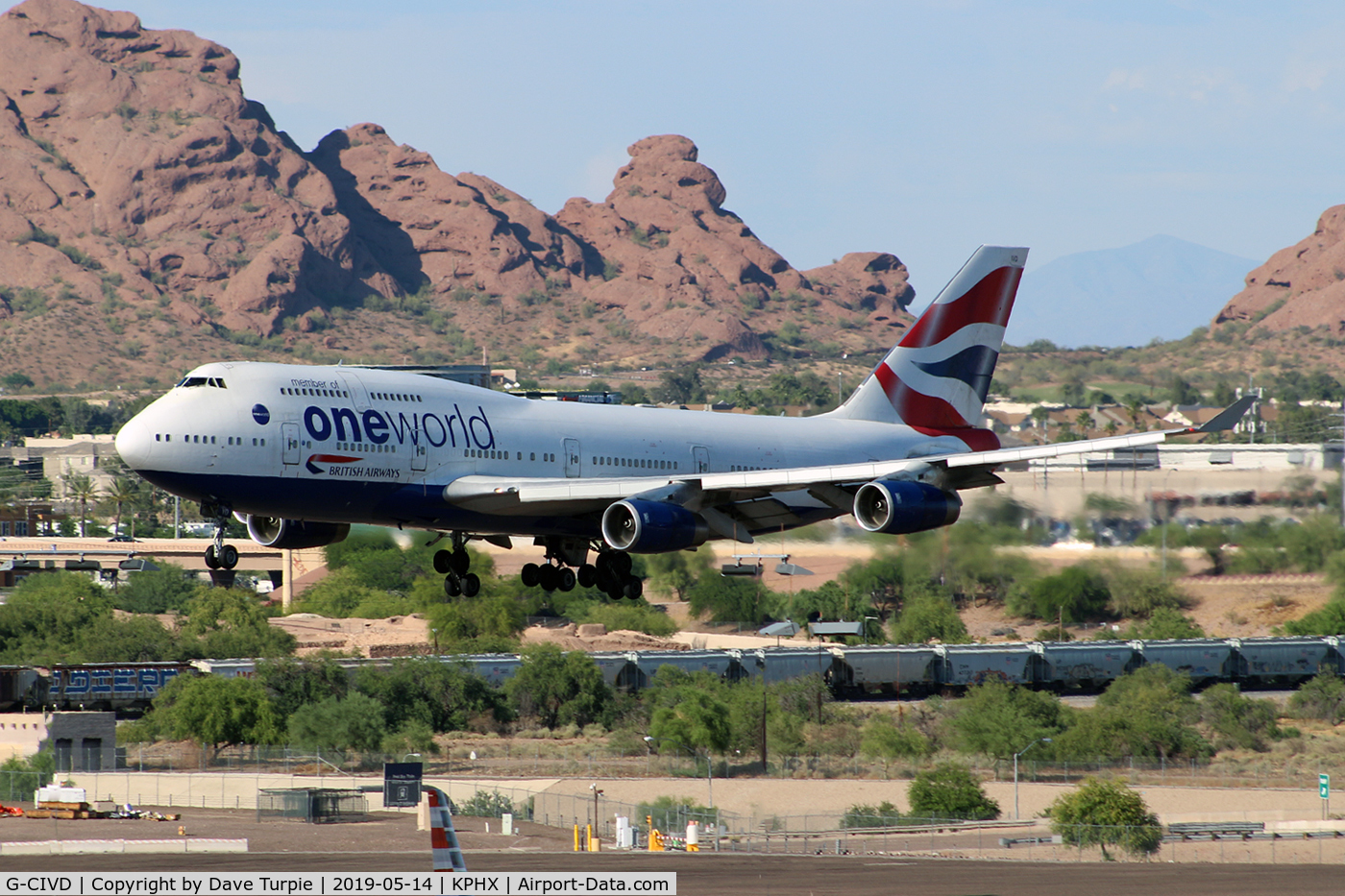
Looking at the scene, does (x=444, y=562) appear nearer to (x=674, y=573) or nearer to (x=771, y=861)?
(x=771, y=861)

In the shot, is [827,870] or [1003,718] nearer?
[827,870]

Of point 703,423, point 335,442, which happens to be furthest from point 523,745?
point 335,442

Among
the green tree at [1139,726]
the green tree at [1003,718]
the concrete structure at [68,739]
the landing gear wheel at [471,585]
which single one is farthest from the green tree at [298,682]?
the landing gear wheel at [471,585]

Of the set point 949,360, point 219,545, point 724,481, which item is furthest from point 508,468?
point 949,360

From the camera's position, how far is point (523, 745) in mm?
115125

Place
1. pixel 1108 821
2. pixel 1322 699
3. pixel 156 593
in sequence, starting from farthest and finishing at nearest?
pixel 156 593 → pixel 1322 699 → pixel 1108 821

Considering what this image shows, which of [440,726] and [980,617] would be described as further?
[980,617]

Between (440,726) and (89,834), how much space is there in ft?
131

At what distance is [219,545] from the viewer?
44.2 m

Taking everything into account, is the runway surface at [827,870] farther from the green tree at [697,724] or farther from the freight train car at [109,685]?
the freight train car at [109,685]

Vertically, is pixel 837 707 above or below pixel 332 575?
below

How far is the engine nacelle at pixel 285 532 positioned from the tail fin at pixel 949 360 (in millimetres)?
19670

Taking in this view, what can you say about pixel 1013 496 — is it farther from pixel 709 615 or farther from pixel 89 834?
pixel 709 615
